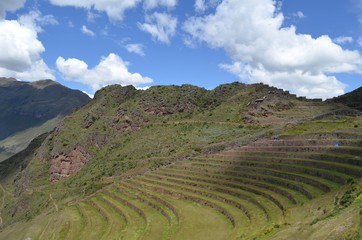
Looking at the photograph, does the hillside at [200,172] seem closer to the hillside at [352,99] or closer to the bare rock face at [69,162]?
the bare rock face at [69,162]

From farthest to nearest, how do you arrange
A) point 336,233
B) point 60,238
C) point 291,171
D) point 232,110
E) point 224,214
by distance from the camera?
point 232,110 < point 60,238 < point 291,171 < point 224,214 < point 336,233

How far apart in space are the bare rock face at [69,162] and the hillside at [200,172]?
0.85ft

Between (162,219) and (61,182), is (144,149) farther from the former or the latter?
(162,219)

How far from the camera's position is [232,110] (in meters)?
88.8

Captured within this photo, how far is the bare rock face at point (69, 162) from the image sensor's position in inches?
3763

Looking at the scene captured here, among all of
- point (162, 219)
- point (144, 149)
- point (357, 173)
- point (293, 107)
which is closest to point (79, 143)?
point (144, 149)

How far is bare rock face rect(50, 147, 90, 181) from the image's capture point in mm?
95581

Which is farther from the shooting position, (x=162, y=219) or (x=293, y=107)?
(x=293, y=107)

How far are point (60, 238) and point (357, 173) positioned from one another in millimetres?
30836

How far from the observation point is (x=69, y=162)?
97.2 m

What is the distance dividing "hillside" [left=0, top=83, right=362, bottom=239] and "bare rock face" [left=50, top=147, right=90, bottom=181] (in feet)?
0.85

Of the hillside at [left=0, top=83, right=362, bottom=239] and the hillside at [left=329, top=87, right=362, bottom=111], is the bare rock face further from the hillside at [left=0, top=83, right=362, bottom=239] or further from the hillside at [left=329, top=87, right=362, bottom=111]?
the hillside at [left=329, top=87, right=362, bottom=111]

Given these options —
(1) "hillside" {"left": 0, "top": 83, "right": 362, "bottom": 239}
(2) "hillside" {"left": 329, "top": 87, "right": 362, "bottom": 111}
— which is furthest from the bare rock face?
(2) "hillside" {"left": 329, "top": 87, "right": 362, "bottom": 111}

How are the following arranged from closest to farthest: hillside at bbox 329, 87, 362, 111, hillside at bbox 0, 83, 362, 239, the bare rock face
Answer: hillside at bbox 0, 83, 362, 239 → hillside at bbox 329, 87, 362, 111 → the bare rock face
